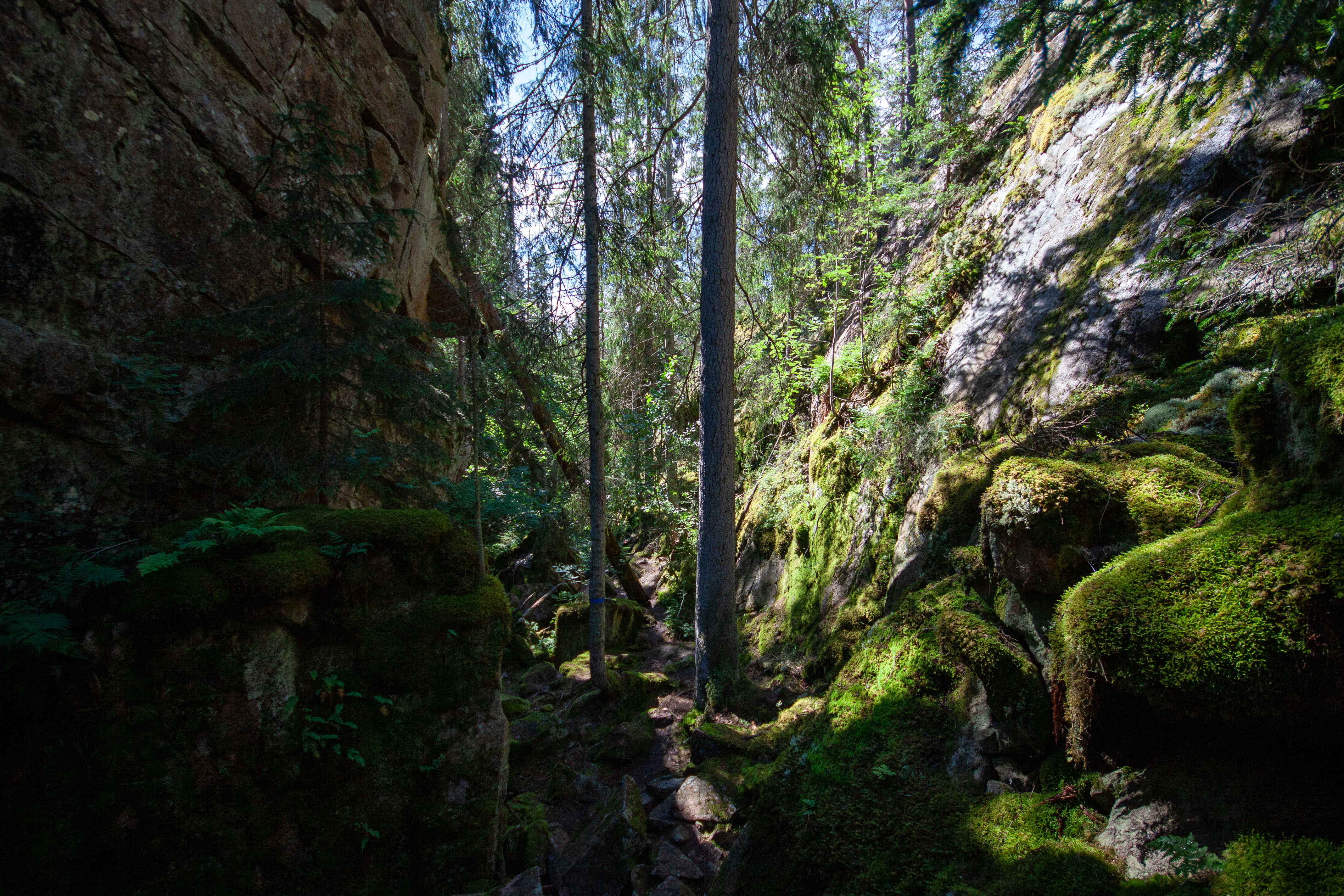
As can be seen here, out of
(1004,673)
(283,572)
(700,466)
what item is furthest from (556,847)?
(700,466)

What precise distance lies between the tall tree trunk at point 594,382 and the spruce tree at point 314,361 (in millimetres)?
2715

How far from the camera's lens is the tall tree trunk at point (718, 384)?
21.1ft

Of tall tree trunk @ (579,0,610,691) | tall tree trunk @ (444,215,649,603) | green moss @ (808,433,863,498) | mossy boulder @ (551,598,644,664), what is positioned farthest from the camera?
mossy boulder @ (551,598,644,664)

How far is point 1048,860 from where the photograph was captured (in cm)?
239

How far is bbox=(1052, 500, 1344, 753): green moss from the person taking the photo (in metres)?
1.92

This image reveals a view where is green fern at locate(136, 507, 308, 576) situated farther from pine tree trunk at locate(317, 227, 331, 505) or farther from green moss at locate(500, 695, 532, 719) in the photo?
green moss at locate(500, 695, 532, 719)

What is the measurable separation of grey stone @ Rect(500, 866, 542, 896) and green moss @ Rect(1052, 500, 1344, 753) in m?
3.25

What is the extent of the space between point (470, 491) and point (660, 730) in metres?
4.00

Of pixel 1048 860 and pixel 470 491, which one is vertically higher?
pixel 470 491

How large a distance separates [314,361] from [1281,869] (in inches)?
238

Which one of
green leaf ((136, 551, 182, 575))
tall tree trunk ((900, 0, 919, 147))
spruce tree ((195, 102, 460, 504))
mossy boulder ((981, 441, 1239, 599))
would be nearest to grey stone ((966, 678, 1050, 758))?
mossy boulder ((981, 441, 1239, 599))

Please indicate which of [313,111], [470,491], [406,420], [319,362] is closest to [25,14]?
[313,111]

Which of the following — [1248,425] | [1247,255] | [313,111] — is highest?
[313,111]

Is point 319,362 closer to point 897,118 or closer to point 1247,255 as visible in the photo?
point 1247,255
